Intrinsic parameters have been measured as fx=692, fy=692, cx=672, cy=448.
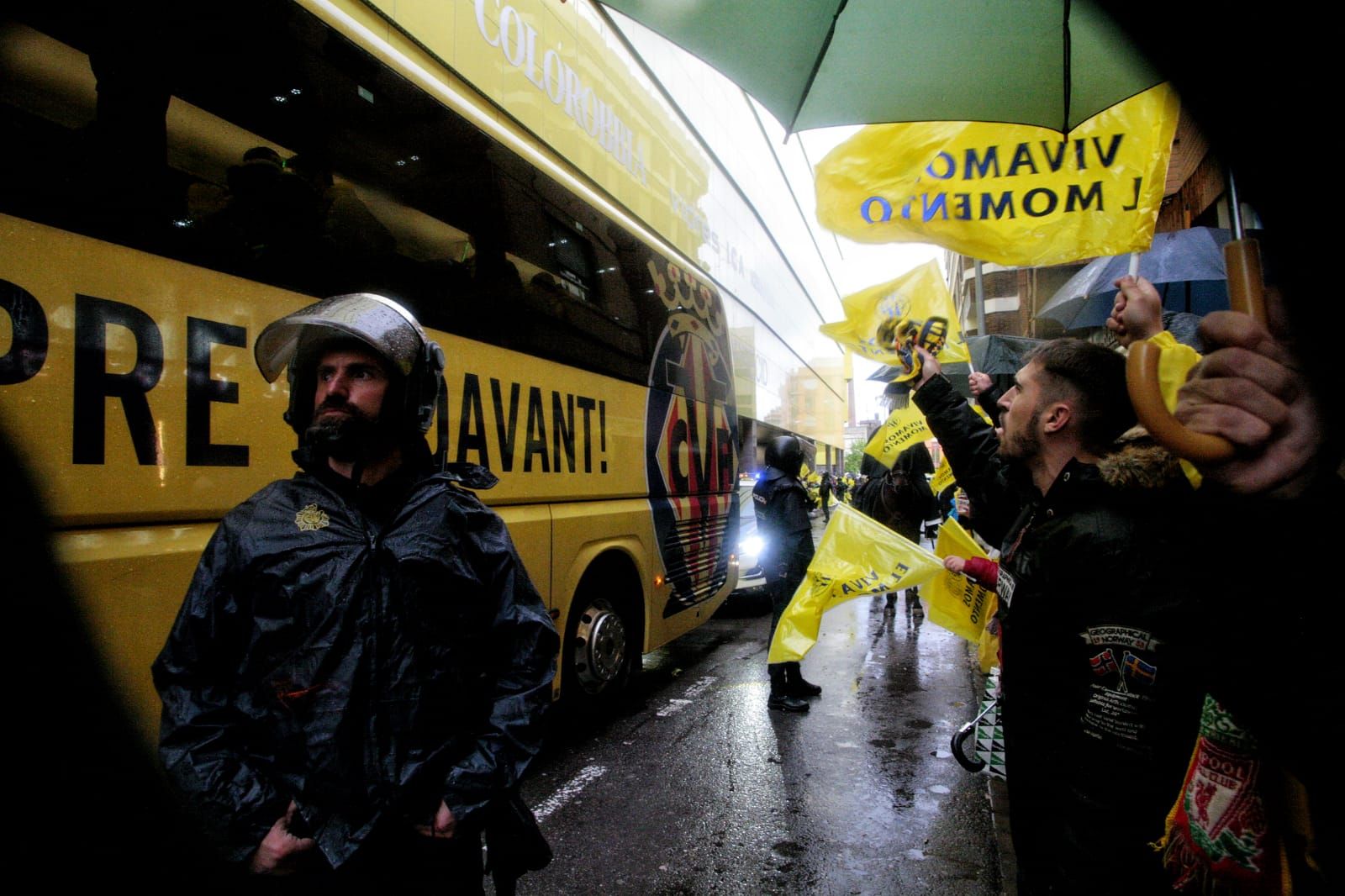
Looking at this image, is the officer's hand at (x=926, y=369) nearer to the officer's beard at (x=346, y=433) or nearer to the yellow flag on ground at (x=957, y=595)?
the yellow flag on ground at (x=957, y=595)

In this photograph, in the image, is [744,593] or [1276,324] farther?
[744,593]

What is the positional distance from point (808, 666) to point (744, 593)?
2.40 metres

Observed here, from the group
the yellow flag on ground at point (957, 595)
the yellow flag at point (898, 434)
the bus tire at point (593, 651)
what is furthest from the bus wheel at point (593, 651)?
the yellow flag at point (898, 434)

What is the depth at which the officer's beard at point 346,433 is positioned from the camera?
1.62 meters

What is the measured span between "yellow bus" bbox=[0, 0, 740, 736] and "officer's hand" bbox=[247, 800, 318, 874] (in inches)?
44.9

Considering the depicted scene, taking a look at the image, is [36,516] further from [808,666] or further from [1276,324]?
[808,666]

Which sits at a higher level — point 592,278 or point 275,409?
point 592,278

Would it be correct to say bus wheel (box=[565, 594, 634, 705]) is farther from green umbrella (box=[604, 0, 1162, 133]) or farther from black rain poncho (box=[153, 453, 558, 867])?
green umbrella (box=[604, 0, 1162, 133])

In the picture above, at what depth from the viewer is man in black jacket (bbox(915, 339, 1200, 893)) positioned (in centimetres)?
145

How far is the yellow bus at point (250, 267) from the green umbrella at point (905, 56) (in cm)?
147

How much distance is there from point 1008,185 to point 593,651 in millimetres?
3597

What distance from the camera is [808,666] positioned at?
651cm

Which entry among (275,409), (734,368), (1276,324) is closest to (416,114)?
(275,409)

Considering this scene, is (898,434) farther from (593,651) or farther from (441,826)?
(441,826)
